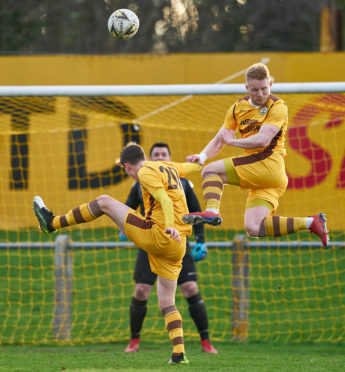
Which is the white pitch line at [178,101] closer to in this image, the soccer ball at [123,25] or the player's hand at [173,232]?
the soccer ball at [123,25]

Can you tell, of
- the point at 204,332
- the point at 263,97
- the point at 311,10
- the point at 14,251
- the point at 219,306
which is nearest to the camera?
the point at 263,97

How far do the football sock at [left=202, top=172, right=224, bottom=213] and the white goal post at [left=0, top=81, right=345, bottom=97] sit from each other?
1.46 metres

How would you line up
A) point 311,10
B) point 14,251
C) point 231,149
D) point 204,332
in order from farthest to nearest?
1. point 311,10
2. point 231,149
3. point 14,251
4. point 204,332

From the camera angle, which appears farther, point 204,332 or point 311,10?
point 311,10

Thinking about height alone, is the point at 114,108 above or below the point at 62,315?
above

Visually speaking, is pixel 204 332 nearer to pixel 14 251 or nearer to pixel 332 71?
pixel 14 251

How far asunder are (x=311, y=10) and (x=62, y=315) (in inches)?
806

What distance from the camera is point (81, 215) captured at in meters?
6.35

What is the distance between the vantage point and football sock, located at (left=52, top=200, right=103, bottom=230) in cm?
632

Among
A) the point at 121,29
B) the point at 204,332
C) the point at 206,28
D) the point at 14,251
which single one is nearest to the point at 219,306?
the point at 204,332

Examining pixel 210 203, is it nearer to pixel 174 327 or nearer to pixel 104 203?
pixel 104 203

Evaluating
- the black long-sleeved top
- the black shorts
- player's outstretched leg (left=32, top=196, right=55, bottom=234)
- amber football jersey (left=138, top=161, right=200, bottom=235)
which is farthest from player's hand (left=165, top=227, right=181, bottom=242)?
the black long-sleeved top

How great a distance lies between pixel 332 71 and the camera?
43.0 ft

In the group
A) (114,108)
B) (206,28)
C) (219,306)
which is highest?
(206,28)
